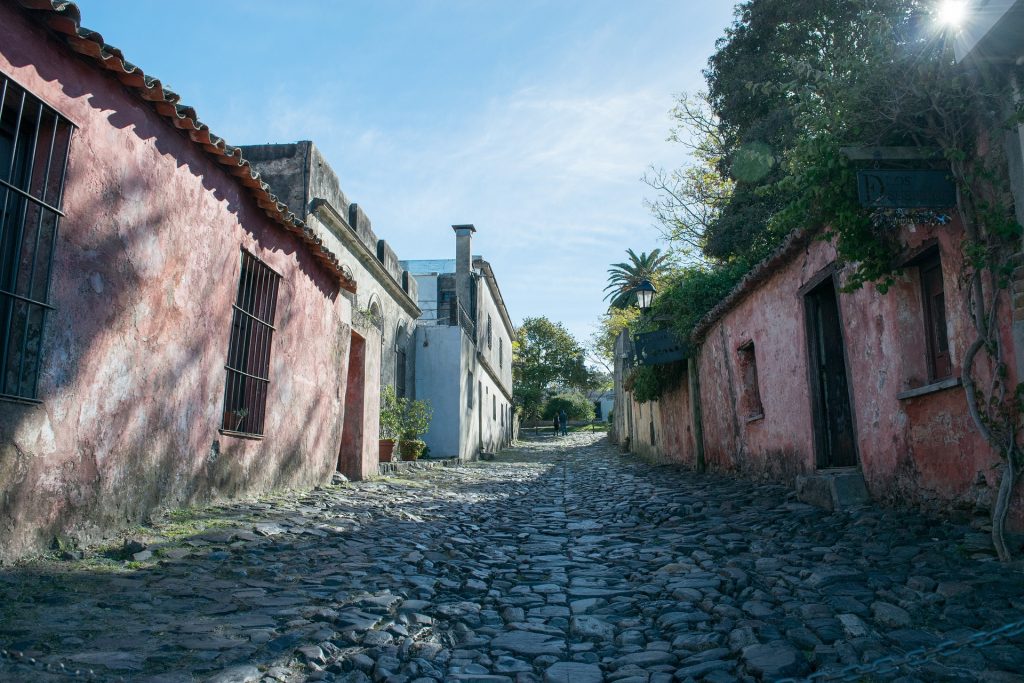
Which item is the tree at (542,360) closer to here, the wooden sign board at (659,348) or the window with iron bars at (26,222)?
the wooden sign board at (659,348)

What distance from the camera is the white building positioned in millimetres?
19219

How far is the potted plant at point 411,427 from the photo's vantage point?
15195mm

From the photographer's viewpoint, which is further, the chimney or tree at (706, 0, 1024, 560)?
the chimney

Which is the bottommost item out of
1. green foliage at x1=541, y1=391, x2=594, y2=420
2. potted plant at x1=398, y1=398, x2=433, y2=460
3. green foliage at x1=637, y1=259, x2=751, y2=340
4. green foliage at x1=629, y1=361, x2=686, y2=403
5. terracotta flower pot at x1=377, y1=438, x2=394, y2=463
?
terracotta flower pot at x1=377, y1=438, x2=394, y2=463

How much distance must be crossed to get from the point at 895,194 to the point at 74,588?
5.41 metres

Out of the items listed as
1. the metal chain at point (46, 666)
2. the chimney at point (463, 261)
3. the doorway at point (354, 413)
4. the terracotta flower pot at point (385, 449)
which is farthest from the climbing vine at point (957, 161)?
the chimney at point (463, 261)

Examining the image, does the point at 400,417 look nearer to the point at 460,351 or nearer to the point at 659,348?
the point at 460,351

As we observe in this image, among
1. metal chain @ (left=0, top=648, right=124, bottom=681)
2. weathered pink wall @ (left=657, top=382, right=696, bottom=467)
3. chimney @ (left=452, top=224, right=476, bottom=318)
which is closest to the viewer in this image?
metal chain @ (left=0, top=648, right=124, bottom=681)

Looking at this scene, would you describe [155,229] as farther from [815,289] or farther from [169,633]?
[815,289]

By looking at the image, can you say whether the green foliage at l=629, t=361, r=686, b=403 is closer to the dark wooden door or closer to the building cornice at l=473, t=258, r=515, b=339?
the dark wooden door

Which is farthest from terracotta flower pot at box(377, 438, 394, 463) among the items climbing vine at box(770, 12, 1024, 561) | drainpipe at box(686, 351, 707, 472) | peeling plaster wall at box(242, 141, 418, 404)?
climbing vine at box(770, 12, 1024, 561)

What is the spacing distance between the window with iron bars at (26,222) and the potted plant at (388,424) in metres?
9.21

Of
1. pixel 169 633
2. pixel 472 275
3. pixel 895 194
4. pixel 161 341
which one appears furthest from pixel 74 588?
pixel 472 275

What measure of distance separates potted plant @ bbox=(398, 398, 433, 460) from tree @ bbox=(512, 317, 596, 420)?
37329mm
